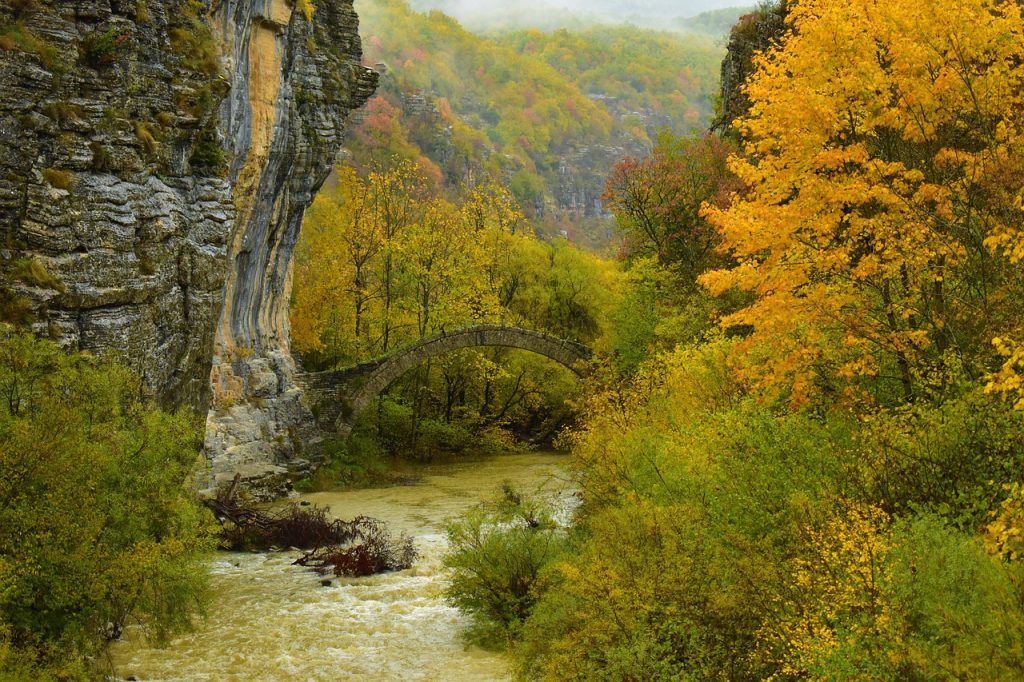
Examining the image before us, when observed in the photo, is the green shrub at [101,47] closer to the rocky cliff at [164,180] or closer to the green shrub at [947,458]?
the rocky cliff at [164,180]

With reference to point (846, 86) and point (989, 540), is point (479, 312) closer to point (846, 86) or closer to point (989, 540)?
point (846, 86)

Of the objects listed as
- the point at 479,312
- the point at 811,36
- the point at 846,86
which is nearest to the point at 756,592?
the point at 846,86

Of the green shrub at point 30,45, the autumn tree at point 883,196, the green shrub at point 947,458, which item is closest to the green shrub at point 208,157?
the green shrub at point 30,45

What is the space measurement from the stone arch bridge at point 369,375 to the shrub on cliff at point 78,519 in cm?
1851

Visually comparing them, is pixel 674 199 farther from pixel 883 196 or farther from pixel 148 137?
pixel 883 196

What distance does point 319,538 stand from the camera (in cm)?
2098

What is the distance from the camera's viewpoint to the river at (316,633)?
13016 mm

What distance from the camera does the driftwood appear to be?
61.0ft

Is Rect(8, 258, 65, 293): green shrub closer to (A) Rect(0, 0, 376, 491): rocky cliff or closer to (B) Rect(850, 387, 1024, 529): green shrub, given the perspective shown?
(A) Rect(0, 0, 376, 491): rocky cliff

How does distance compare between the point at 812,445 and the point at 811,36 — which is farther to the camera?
the point at 811,36

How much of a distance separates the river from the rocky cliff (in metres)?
4.91

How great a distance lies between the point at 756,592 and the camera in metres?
8.62

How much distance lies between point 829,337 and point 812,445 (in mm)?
2343

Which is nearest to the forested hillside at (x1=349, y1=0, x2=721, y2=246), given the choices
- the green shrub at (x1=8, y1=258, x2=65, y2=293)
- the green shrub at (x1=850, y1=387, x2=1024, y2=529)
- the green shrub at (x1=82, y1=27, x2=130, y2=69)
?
the green shrub at (x1=82, y1=27, x2=130, y2=69)
